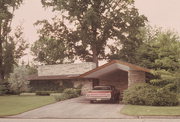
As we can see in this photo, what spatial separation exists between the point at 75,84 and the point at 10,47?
17.4 meters

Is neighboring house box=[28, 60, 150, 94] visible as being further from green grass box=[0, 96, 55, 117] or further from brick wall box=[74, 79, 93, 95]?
green grass box=[0, 96, 55, 117]

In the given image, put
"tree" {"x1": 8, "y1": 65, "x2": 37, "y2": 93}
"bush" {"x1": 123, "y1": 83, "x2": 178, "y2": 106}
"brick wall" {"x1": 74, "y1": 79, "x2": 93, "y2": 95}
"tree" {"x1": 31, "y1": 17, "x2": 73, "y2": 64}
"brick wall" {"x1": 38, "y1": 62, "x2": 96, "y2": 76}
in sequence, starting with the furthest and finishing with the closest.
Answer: "tree" {"x1": 31, "y1": 17, "x2": 73, "y2": 64} → "brick wall" {"x1": 38, "y1": 62, "x2": 96, "y2": 76} → "tree" {"x1": 8, "y1": 65, "x2": 37, "y2": 93} → "brick wall" {"x1": 74, "y1": 79, "x2": 93, "y2": 95} → "bush" {"x1": 123, "y1": 83, "x2": 178, "y2": 106}

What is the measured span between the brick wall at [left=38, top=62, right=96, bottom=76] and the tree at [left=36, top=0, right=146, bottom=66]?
499cm

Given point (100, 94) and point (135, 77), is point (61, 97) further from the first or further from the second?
point (135, 77)

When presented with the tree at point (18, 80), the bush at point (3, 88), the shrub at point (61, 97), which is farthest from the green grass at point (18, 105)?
the bush at point (3, 88)

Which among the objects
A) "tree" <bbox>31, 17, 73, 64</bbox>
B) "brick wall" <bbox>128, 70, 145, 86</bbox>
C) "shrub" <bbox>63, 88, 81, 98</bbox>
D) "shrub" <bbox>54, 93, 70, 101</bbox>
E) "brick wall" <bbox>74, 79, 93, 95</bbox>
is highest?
"tree" <bbox>31, 17, 73, 64</bbox>

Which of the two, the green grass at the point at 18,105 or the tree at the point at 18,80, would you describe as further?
the tree at the point at 18,80

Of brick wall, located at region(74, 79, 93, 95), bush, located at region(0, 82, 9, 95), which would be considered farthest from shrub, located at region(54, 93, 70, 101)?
bush, located at region(0, 82, 9, 95)

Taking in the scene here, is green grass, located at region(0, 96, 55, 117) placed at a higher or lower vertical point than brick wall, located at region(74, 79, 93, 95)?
lower

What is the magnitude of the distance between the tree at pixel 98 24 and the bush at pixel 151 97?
21838mm

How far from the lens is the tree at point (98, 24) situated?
44844 millimetres

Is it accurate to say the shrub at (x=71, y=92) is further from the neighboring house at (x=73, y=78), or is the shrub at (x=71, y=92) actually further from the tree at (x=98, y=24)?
the tree at (x=98, y=24)

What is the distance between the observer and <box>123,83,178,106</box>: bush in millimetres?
21672

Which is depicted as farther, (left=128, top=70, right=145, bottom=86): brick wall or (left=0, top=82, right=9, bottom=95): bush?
(left=0, top=82, right=9, bottom=95): bush
